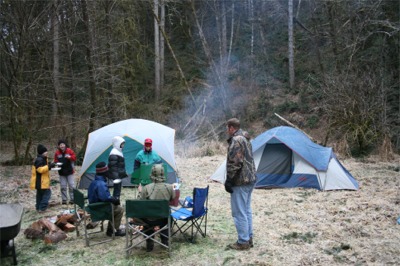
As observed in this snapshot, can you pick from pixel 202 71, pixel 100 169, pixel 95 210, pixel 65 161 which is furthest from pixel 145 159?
pixel 202 71

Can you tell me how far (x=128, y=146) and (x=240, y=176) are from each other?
5188mm

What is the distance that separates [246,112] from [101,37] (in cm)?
993

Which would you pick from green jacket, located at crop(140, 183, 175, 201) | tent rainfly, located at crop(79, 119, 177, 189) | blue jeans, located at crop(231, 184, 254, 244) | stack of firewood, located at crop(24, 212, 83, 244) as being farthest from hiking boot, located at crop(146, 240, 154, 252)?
tent rainfly, located at crop(79, 119, 177, 189)

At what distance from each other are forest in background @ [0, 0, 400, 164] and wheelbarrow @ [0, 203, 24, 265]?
16.7ft

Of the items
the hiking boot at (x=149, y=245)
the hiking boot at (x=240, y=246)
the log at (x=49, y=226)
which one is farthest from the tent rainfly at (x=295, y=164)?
the log at (x=49, y=226)

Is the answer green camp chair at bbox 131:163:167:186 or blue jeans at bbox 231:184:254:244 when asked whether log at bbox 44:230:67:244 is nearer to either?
green camp chair at bbox 131:163:167:186

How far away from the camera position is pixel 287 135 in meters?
9.50

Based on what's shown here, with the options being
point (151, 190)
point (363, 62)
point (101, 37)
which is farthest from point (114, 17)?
point (151, 190)

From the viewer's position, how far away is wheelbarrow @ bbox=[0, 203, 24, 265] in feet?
15.0

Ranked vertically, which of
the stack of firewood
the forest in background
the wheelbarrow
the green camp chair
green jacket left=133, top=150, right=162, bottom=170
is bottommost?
the stack of firewood

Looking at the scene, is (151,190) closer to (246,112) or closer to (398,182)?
(398,182)

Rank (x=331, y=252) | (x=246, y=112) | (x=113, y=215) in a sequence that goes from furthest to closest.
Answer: (x=246, y=112) < (x=113, y=215) < (x=331, y=252)

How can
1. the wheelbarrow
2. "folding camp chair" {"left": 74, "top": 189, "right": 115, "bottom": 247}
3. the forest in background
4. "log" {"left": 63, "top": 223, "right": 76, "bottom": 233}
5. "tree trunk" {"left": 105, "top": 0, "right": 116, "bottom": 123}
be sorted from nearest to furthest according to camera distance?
the wheelbarrow, "folding camp chair" {"left": 74, "top": 189, "right": 115, "bottom": 247}, "log" {"left": 63, "top": 223, "right": 76, "bottom": 233}, the forest in background, "tree trunk" {"left": 105, "top": 0, "right": 116, "bottom": 123}

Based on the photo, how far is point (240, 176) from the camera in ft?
16.2
